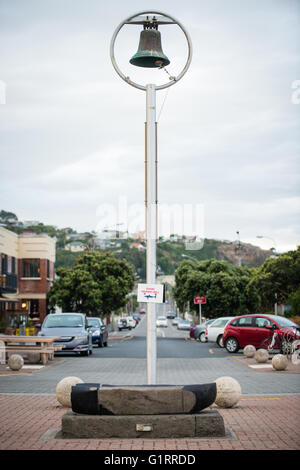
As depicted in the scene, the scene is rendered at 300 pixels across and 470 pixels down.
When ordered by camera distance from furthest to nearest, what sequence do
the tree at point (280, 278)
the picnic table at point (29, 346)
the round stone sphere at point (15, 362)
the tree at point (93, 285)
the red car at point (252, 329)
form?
the tree at point (93, 285)
the tree at point (280, 278)
the red car at point (252, 329)
the picnic table at point (29, 346)
the round stone sphere at point (15, 362)

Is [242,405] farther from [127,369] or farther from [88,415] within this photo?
[127,369]

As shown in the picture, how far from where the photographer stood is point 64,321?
27469 mm

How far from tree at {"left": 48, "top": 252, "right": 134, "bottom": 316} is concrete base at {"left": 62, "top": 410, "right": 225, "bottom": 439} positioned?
4367 centimetres

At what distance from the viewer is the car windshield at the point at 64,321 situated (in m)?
27.0

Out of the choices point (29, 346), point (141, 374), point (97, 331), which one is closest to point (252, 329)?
point (29, 346)

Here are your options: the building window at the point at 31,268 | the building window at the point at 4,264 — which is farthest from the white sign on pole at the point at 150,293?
the building window at the point at 31,268

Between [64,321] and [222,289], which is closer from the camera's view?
[64,321]

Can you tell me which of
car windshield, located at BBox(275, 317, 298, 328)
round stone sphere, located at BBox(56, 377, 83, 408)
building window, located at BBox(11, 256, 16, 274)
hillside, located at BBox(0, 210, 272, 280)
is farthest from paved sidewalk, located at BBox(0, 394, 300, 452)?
hillside, located at BBox(0, 210, 272, 280)

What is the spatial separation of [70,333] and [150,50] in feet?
58.1

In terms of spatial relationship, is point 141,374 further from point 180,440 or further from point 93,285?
point 93,285

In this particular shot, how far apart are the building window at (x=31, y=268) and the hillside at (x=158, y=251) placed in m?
19.0

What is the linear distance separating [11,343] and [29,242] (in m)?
32.2

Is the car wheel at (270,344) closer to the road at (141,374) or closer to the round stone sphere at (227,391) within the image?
the road at (141,374)
